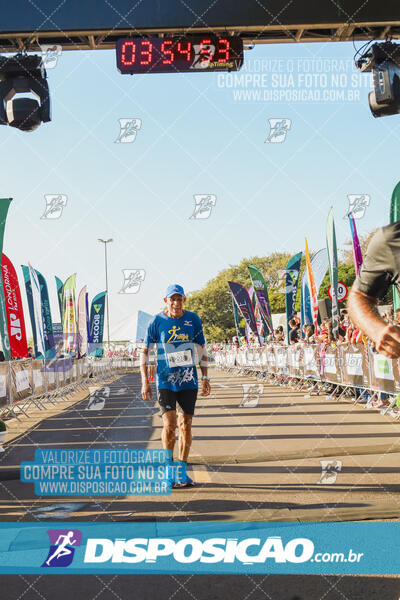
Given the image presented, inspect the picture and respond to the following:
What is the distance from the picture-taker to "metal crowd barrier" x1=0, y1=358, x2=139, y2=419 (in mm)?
13273

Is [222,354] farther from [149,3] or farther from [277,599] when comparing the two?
[277,599]

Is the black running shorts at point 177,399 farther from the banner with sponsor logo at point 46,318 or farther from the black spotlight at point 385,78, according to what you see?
the banner with sponsor logo at point 46,318

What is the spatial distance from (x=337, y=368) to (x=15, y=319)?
773 cm

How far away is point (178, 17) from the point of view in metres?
8.60

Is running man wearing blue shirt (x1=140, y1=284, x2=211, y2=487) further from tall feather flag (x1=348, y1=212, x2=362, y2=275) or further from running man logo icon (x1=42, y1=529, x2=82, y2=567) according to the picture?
tall feather flag (x1=348, y1=212, x2=362, y2=275)

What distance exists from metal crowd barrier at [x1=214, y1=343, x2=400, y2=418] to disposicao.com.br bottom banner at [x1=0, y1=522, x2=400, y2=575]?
24.1 feet

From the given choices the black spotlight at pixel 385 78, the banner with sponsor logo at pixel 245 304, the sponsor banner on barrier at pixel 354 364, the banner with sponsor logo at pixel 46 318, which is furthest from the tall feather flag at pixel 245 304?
the black spotlight at pixel 385 78

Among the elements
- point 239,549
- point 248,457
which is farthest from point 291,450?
point 239,549

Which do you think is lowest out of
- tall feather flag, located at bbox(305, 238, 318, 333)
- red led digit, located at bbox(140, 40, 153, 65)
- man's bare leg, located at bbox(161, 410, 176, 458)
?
man's bare leg, located at bbox(161, 410, 176, 458)

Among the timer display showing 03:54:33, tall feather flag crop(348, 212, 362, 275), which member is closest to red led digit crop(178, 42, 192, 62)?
the timer display showing 03:54:33

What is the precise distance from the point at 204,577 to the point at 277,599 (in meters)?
0.53

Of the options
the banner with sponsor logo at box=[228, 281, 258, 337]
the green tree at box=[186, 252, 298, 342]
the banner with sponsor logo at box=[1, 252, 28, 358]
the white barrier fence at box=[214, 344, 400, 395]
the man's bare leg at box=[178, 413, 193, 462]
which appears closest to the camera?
the man's bare leg at box=[178, 413, 193, 462]

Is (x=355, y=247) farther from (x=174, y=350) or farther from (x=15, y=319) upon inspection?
(x=174, y=350)

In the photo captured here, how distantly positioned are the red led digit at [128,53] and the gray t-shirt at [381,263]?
6.92 meters
